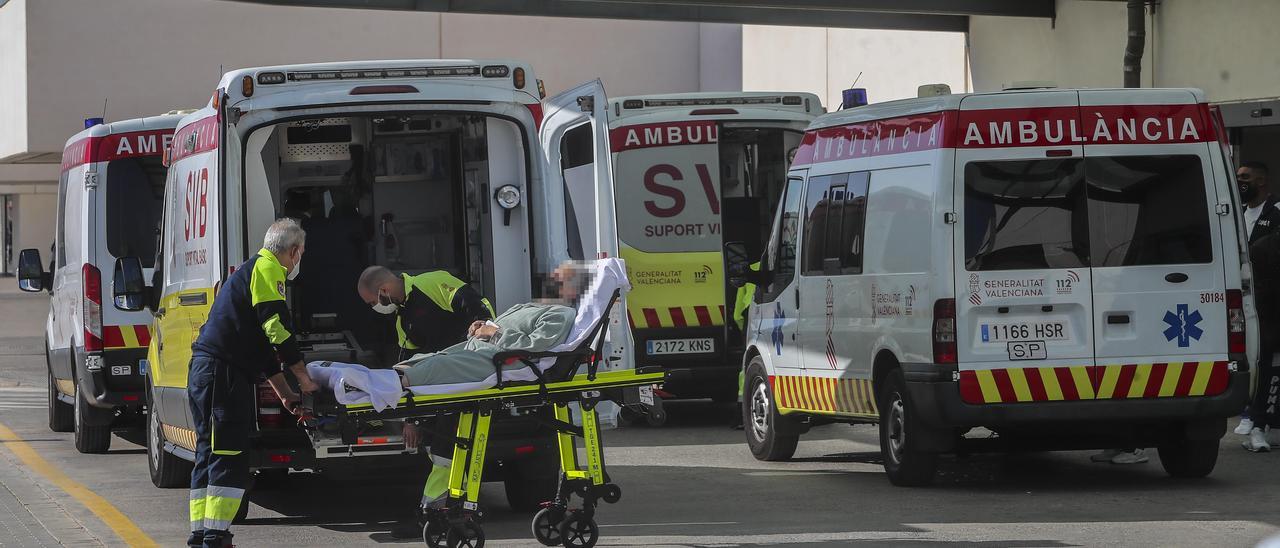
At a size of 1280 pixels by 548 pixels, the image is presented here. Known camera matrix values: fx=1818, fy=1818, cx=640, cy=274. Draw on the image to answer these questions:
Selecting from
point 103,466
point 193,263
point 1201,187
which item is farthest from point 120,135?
point 1201,187

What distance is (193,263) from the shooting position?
9.98 m

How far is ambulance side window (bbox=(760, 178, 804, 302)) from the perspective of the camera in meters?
11.8

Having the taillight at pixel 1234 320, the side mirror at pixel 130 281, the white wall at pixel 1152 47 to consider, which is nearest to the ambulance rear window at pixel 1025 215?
the taillight at pixel 1234 320

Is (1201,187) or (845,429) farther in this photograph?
(845,429)

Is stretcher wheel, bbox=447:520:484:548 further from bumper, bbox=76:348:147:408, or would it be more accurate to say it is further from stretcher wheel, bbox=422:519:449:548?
bumper, bbox=76:348:147:408

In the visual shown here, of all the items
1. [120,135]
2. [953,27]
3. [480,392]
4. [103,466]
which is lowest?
[103,466]

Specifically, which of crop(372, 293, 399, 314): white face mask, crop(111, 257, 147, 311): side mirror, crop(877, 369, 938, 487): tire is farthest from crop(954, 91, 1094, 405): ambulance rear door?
crop(111, 257, 147, 311): side mirror

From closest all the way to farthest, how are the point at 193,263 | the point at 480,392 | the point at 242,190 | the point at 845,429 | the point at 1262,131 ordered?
the point at 480,392 < the point at 242,190 < the point at 193,263 < the point at 845,429 < the point at 1262,131

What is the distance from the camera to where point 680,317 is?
15.0 meters

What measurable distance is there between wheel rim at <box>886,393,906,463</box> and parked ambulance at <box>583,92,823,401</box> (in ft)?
14.7

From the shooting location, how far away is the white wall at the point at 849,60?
70.6 feet

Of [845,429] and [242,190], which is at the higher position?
[242,190]

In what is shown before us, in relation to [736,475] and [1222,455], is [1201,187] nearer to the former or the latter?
[1222,455]

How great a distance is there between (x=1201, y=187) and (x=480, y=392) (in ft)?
14.6
